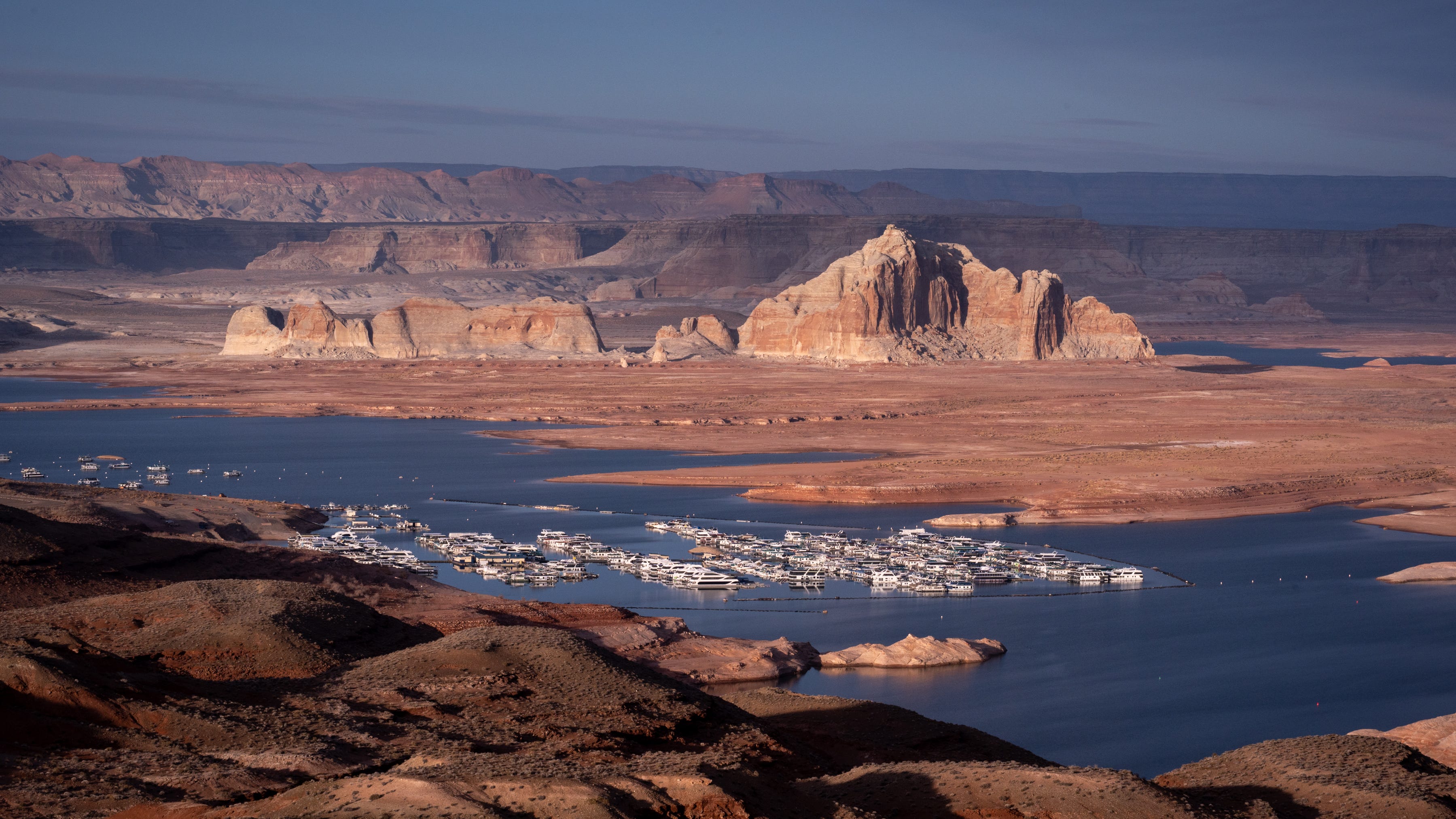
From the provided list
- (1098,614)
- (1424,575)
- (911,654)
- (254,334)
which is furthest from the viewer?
(254,334)

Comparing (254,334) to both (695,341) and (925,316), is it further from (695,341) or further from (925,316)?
(925,316)

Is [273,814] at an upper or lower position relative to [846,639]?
upper

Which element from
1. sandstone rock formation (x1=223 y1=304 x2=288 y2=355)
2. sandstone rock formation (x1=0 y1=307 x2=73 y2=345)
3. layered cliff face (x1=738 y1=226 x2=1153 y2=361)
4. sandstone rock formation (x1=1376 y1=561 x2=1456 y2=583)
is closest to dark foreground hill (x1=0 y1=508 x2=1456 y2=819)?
sandstone rock formation (x1=1376 y1=561 x2=1456 y2=583)

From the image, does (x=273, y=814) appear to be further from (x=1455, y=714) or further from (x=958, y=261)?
(x=958, y=261)

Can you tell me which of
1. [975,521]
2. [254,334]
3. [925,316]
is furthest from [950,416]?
[254,334]

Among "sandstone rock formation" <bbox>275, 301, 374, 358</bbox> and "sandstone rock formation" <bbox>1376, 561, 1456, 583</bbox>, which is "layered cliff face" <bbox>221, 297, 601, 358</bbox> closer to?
"sandstone rock formation" <bbox>275, 301, 374, 358</bbox>

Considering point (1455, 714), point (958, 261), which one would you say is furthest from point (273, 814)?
point (958, 261)
